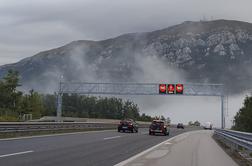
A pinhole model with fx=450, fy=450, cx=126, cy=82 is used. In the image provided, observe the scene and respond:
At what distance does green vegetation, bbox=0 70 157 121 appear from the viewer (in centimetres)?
10306

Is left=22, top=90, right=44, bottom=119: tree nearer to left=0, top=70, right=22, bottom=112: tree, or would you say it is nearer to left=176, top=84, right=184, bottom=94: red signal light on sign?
left=0, top=70, right=22, bottom=112: tree

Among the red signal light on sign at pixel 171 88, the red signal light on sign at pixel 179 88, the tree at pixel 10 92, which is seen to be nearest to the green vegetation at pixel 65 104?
the tree at pixel 10 92

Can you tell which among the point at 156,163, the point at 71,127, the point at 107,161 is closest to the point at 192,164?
the point at 156,163

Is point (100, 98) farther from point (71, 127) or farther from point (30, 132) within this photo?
point (30, 132)

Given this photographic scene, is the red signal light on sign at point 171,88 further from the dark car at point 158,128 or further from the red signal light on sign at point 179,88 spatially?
the dark car at point 158,128

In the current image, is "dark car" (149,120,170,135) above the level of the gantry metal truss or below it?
below

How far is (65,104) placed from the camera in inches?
6142

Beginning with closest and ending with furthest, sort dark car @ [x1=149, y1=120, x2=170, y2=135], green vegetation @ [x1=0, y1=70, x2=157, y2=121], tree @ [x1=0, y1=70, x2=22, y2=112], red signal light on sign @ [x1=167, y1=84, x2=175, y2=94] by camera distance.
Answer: dark car @ [x1=149, y1=120, x2=170, y2=135] < red signal light on sign @ [x1=167, y1=84, x2=175, y2=94] < tree @ [x1=0, y1=70, x2=22, y2=112] < green vegetation @ [x1=0, y1=70, x2=157, y2=121]

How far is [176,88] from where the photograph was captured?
7231 cm

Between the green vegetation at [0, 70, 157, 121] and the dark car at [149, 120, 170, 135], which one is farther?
the green vegetation at [0, 70, 157, 121]

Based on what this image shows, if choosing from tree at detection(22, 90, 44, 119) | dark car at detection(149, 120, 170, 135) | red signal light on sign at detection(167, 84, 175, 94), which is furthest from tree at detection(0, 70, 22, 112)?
dark car at detection(149, 120, 170, 135)

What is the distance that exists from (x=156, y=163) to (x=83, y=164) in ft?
9.27

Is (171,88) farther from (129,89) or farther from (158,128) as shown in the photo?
(158,128)

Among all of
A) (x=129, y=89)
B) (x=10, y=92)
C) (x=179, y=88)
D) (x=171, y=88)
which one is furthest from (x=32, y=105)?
(x=179, y=88)
